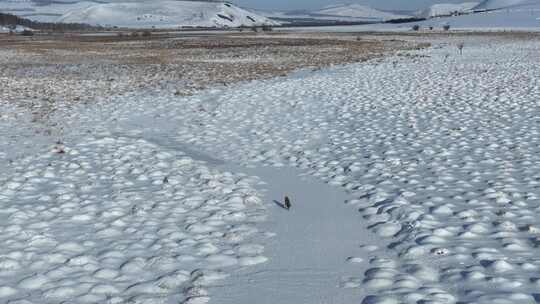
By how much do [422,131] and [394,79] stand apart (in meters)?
11.2

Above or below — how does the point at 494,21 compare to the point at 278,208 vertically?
above

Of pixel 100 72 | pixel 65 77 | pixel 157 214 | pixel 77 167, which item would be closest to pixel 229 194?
pixel 157 214

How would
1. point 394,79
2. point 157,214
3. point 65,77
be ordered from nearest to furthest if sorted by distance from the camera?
point 157,214
point 394,79
point 65,77

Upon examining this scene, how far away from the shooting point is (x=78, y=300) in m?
5.75

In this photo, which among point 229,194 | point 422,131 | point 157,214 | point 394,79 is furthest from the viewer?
point 394,79

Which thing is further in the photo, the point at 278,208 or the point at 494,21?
the point at 494,21

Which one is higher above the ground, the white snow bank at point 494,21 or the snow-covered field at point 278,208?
the white snow bank at point 494,21

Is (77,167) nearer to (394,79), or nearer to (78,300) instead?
(78,300)

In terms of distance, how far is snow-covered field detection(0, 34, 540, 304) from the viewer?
6109 mm

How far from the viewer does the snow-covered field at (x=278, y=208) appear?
611 centimetres

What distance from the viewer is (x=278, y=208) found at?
29.3ft

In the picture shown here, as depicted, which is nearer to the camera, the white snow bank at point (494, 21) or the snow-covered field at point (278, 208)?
the snow-covered field at point (278, 208)

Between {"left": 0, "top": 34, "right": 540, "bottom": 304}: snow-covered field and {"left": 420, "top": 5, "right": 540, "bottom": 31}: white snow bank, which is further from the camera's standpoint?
{"left": 420, "top": 5, "right": 540, "bottom": 31}: white snow bank

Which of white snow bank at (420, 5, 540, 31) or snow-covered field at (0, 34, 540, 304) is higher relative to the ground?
white snow bank at (420, 5, 540, 31)
